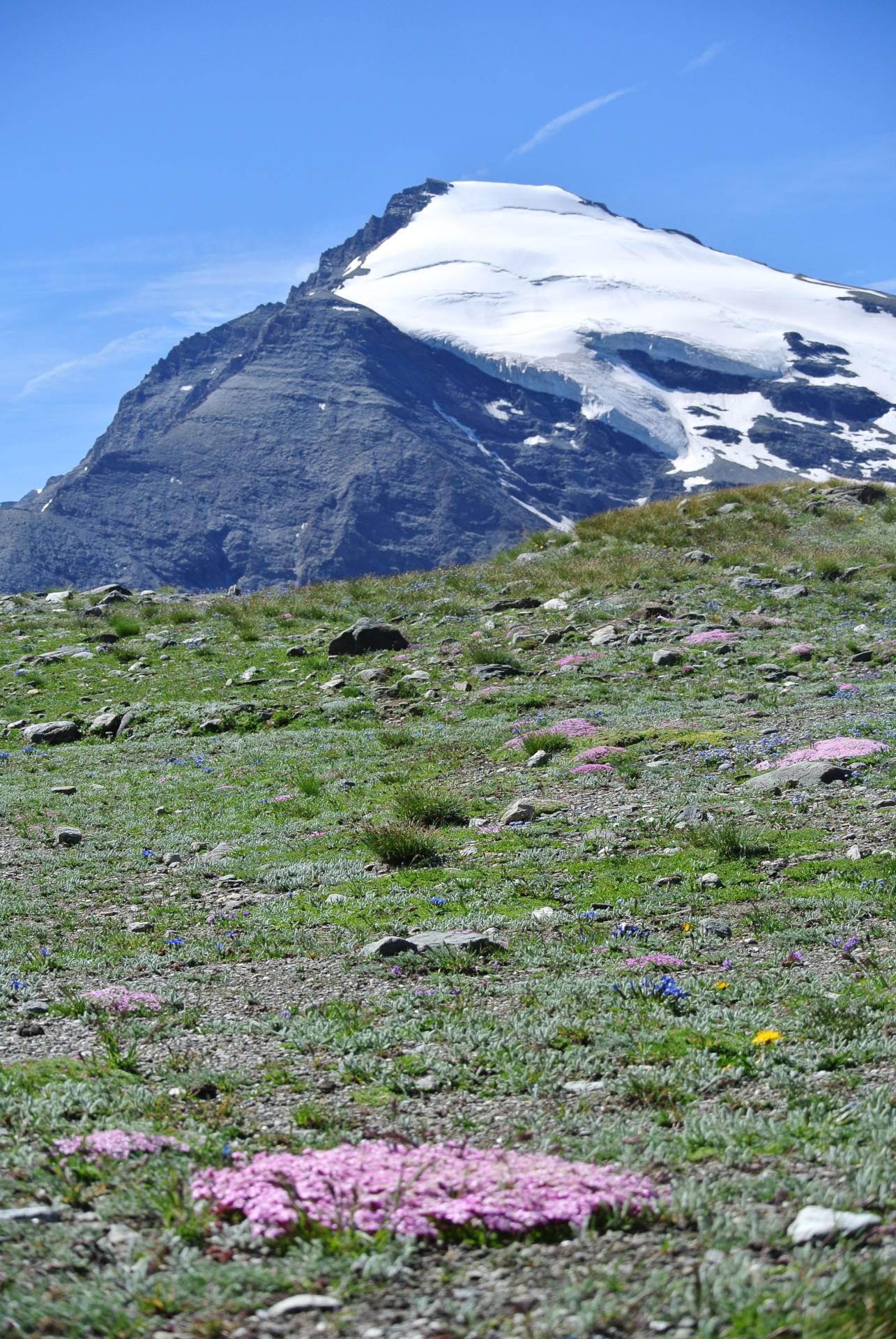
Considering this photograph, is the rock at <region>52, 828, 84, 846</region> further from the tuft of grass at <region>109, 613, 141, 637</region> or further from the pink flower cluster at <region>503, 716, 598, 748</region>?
the tuft of grass at <region>109, 613, 141, 637</region>

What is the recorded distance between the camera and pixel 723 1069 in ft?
17.7

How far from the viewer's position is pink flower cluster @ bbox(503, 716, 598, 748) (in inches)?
570

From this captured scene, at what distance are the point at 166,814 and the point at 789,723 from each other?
28.8ft

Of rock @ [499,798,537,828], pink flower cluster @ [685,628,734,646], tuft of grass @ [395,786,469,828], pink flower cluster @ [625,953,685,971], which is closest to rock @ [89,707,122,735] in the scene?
tuft of grass @ [395,786,469,828]

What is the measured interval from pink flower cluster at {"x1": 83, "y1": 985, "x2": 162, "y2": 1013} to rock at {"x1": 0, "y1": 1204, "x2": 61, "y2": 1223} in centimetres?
256

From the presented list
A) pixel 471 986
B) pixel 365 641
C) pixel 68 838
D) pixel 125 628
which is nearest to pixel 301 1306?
pixel 471 986

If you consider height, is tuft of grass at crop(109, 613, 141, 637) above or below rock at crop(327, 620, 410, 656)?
above

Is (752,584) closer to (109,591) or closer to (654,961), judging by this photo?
(654,961)

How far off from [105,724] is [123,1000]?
12420 mm

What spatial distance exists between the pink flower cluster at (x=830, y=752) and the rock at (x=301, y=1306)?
9.40 meters

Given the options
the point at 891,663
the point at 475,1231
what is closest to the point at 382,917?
the point at 475,1231

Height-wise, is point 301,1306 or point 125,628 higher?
point 125,628

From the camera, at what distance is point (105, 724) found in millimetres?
18391

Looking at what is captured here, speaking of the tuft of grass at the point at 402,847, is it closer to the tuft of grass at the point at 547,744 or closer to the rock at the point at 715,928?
the rock at the point at 715,928
